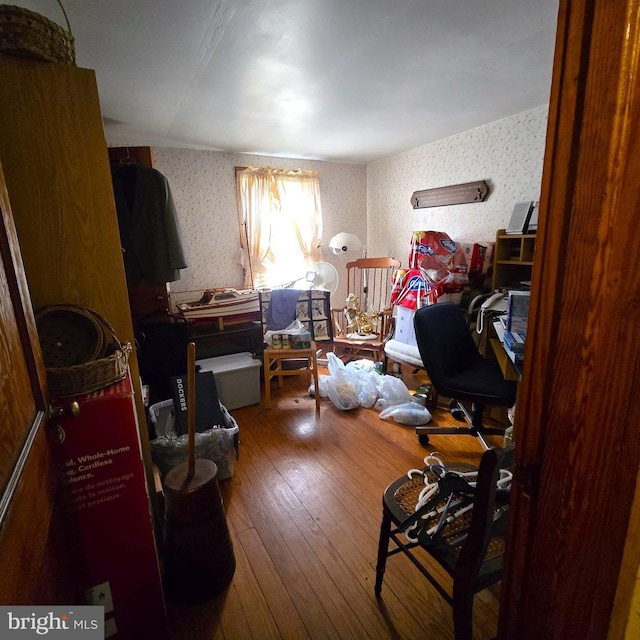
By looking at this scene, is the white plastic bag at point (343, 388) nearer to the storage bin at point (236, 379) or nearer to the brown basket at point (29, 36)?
the storage bin at point (236, 379)

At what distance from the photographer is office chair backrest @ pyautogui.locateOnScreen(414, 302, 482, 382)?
6.60ft

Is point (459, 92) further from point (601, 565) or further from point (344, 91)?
point (601, 565)

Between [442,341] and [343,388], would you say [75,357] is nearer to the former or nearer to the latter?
[442,341]

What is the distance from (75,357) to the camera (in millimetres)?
1106

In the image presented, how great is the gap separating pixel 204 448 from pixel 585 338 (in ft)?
5.80

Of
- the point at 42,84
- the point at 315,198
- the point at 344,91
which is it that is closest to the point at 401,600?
the point at 42,84

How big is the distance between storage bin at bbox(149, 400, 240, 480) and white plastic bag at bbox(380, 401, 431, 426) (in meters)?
1.16

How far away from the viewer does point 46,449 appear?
2.58ft

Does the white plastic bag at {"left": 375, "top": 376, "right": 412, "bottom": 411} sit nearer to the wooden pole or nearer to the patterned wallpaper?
the patterned wallpaper

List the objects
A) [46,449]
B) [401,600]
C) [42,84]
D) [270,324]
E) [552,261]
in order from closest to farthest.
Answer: [552,261]
[46,449]
[42,84]
[401,600]
[270,324]

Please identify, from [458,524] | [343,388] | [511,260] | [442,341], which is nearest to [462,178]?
[511,260]

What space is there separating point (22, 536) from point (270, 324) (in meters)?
2.53

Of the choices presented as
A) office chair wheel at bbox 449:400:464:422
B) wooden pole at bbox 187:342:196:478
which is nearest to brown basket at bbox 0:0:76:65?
wooden pole at bbox 187:342:196:478

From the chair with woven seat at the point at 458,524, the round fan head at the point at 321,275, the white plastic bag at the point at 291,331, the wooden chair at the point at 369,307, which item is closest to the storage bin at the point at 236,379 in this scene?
the white plastic bag at the point at 291,331
